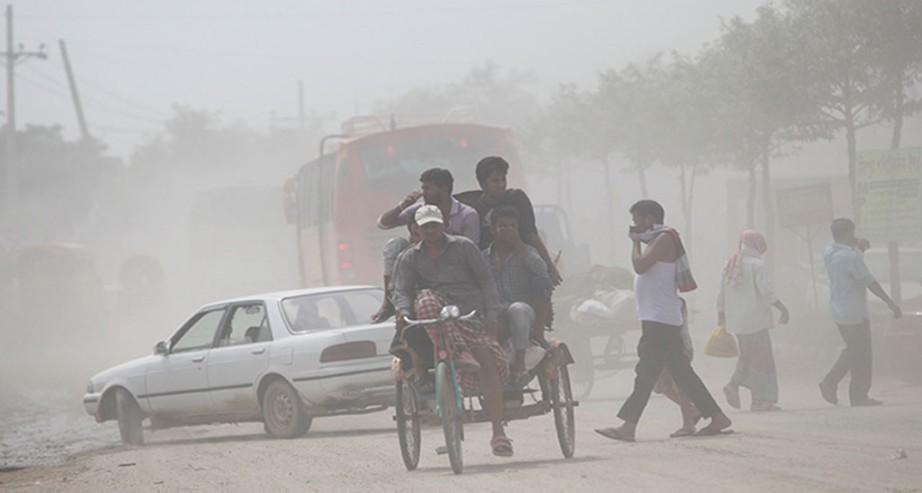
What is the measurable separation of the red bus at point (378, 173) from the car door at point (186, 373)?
7582mm

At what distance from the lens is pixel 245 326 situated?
43.5 ft

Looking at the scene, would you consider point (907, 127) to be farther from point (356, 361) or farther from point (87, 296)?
point (356, 361)

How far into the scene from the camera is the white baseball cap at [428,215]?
8.31m

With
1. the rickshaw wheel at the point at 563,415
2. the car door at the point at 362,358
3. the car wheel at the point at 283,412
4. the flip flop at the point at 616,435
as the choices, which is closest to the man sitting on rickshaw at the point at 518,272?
the rickshaw wheel at the point at 563,415

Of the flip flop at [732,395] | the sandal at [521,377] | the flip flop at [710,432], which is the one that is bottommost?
the flip flop at [732,395]

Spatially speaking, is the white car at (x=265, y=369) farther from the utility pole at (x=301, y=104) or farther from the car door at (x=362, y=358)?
the utility pole at (x=301, y=104)

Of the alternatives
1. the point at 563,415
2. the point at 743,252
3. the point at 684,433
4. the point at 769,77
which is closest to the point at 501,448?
the point at 563,415

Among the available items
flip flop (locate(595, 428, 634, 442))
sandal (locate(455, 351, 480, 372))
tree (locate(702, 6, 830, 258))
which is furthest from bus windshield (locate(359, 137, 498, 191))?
sandal (locate(455, 351, 480, 372))

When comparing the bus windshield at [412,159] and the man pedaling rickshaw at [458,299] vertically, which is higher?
the bus windshield at [412,159]

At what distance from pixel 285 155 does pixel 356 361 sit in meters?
97.0

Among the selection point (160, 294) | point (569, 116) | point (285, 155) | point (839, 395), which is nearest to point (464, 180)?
point (839, 395)

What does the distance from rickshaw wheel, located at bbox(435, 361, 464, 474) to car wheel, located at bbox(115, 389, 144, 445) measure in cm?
646

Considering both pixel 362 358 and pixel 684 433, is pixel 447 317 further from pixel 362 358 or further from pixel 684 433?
pixel 362 358

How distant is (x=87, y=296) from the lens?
33125 millimetres
